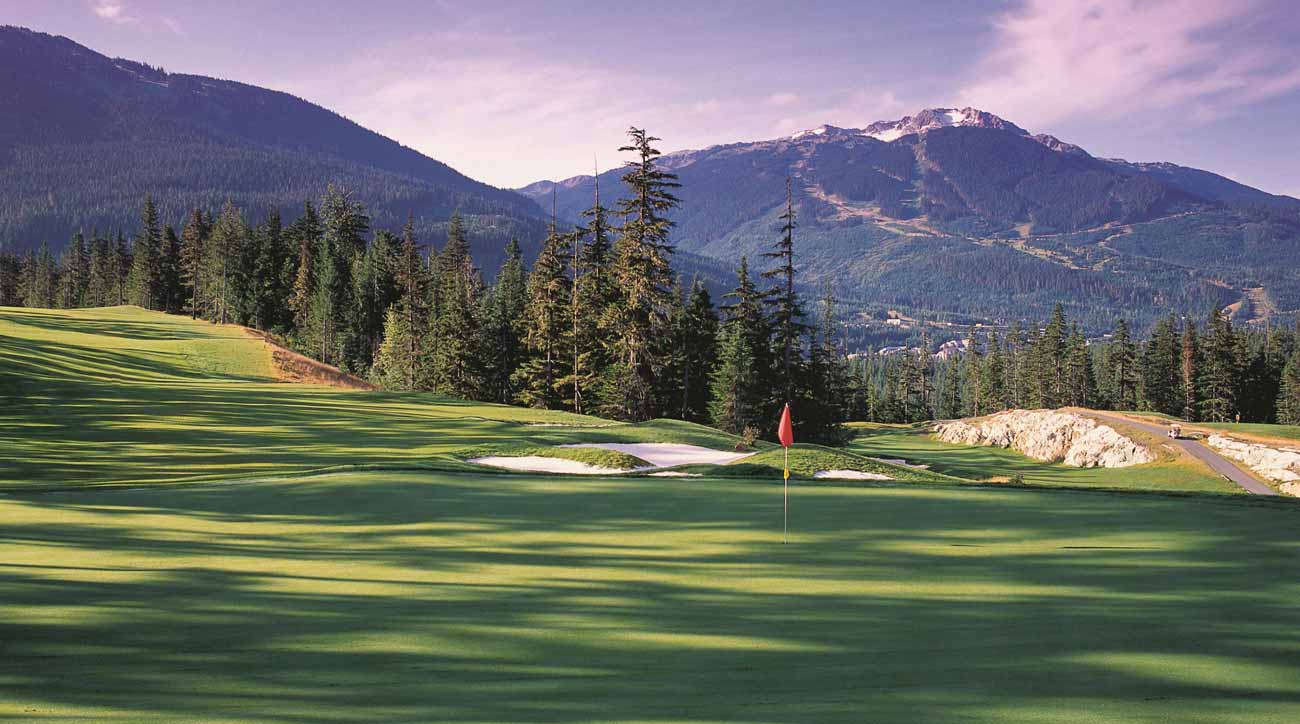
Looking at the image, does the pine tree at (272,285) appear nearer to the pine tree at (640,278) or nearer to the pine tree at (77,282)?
the pine tree at (77,282)

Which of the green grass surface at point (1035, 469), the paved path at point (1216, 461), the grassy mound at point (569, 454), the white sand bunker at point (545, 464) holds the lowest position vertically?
the green grass surface at point (1035, 469)

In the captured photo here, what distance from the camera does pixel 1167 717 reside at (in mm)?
4383

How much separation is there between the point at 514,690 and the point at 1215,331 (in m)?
114

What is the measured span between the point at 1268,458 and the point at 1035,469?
649 inches

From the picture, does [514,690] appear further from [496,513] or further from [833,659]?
[496,513]

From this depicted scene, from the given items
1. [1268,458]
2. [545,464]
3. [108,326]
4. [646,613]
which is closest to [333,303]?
[108,326]

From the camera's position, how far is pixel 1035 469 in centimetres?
6266

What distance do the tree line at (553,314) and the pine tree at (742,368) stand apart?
116 mm

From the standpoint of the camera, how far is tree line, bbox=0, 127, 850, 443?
4669cm

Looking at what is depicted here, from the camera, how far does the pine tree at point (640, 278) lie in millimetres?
44094

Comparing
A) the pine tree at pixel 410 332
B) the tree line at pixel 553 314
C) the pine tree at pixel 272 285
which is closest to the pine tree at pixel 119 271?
the tree line at pixel 553 314

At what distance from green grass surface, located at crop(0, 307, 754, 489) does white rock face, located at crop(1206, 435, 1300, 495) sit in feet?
124

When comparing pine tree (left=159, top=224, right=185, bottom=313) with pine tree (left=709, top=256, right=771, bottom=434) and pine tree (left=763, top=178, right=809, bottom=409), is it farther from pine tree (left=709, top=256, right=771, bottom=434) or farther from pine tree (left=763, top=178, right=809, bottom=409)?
pine tree (left=763, top=178, right=809, bottom=409)

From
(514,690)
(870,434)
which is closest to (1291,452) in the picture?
(870,434)
